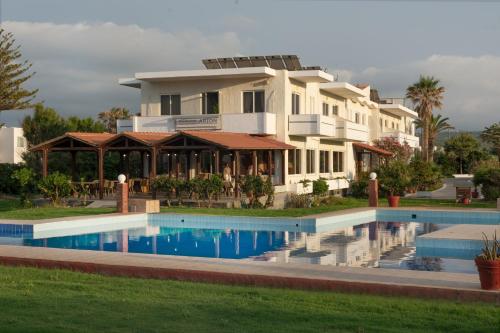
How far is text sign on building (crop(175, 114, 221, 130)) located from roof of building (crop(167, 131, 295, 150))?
1097 millimetres

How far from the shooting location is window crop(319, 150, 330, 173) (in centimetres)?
4000

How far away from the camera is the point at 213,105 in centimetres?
3478

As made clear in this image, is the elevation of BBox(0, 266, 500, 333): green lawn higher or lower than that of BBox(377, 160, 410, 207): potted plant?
lower

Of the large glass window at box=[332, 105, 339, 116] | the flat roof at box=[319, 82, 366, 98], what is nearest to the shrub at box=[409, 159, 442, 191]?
the large glass window at box=[332, 105, 339, 116]

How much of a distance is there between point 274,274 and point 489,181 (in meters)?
24.1

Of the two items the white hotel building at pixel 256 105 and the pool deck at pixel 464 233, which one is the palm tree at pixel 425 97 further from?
the pool deck at pixel 464 233

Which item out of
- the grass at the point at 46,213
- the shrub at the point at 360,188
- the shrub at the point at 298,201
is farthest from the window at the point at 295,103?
the grass at the point at 46,213

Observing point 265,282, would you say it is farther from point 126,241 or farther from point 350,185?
point 350,185

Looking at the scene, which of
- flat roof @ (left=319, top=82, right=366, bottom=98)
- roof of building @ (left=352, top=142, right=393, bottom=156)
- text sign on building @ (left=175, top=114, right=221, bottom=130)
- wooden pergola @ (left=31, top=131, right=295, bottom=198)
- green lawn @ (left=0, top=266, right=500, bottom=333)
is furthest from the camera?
roof of building @ (left=352, top=142, right=393, bottom=156)

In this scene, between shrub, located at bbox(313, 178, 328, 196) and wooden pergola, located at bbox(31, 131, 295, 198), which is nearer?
wooden pergola, located at bbox(31, 131, 295, 198)

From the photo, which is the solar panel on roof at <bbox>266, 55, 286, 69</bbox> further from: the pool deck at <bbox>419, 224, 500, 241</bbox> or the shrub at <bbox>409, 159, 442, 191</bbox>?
the pool deck at <bbox>419, 224, 500, 241</bbox>

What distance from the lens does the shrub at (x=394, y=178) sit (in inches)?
1380

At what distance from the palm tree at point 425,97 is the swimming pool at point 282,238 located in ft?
133

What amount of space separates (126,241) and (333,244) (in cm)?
578
